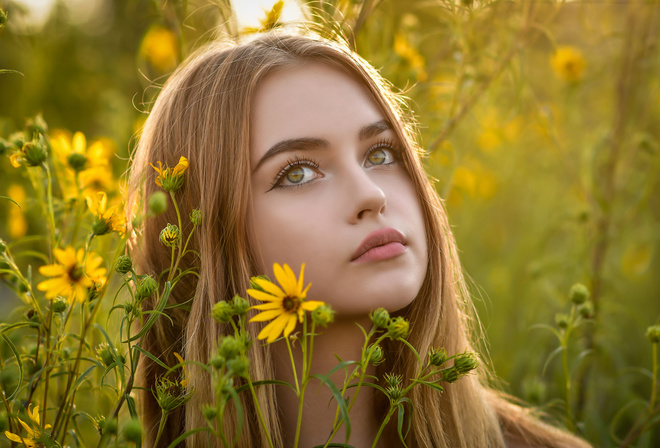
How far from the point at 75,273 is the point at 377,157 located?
56cm

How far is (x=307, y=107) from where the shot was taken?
37.2 inches

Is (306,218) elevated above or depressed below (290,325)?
above

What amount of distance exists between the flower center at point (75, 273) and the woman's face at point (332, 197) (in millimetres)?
309

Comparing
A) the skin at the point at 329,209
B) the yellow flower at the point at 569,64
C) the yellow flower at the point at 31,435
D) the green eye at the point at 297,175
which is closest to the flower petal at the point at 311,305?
the skin at the point at 329,209

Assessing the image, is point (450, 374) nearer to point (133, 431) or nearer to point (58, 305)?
point (133, 431)

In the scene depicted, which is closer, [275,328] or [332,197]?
[275,328]

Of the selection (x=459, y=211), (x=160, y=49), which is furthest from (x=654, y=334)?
(x=160, y=49)

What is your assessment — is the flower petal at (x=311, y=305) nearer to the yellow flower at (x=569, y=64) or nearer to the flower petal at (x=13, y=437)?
the flower petal at (x=13, y=437)

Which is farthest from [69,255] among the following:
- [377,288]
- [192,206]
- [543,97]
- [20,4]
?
[543,97]

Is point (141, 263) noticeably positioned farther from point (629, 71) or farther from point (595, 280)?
point (629, 71)

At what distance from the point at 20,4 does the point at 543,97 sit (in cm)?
257

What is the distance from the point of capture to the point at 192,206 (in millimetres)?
1017

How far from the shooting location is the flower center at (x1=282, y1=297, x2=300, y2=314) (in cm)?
68

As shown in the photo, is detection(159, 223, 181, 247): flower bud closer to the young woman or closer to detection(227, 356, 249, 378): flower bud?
the young woman
